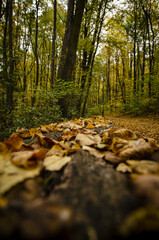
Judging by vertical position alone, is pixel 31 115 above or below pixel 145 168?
above

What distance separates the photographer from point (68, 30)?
4273 millimetres

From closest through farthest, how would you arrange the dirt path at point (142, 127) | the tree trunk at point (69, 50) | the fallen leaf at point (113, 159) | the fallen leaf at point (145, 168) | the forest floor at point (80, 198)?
the forest floor at point (80, 198), the fallen leaf at point (145, 168), the fallen leaf at point (113, 159), the dirt path at point (142, 127), the tree trunk at point (69, 50)

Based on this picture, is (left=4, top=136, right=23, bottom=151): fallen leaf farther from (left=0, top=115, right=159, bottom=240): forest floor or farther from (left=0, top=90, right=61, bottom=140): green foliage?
(left=0, top=90, right=61, bottom=140): green foliage

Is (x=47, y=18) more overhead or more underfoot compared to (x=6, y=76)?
more overhead

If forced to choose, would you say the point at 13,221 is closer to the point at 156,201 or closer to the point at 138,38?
the point at 156,201

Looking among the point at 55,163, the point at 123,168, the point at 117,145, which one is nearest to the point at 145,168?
the point at 123,168

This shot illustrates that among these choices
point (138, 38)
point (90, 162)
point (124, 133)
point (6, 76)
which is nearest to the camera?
point (90, 162)

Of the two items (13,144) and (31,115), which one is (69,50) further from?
(13,144)

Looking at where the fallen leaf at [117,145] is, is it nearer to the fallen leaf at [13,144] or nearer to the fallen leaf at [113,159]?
the fallen leaf at [113,159]

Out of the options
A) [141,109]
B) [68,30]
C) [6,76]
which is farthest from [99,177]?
[141,109]

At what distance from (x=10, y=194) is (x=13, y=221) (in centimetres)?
11

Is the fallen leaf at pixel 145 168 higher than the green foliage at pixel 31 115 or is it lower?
lower

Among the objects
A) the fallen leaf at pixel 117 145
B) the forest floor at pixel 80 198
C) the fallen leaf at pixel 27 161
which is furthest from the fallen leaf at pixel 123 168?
the fallen leaf at pixel 27 161

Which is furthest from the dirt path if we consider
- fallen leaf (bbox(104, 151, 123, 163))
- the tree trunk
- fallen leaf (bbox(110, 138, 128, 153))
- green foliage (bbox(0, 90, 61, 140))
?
the tree trunk
